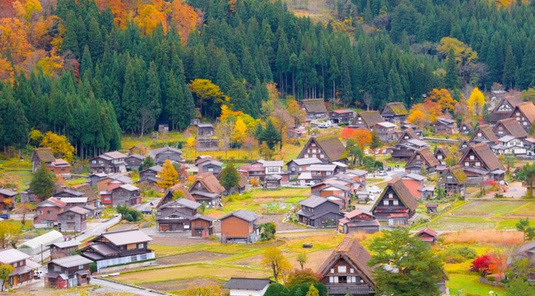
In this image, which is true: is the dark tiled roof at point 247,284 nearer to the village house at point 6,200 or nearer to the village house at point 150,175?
the village house at point 6,200

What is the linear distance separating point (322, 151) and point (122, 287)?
30.2 m

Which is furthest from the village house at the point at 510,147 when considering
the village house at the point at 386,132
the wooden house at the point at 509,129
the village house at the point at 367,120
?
the village house at the point at 367,120

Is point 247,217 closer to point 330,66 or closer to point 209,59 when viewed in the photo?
point 209,59

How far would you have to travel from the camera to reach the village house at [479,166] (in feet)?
199

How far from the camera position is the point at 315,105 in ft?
277

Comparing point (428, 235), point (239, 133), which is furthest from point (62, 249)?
point (239, 133)

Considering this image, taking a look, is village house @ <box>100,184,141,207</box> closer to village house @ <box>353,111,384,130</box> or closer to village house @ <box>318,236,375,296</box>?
village house @ <box>318,236,375,296</box>

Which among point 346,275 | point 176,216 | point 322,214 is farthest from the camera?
point 322,214

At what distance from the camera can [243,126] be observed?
7194cm

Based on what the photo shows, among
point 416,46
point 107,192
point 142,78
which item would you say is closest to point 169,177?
point 107,192

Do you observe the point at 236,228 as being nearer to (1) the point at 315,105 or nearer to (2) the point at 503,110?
(1) the point at 315,105

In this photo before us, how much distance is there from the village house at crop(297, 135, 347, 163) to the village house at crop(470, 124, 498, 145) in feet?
33.8

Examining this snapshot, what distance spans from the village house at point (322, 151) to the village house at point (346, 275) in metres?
30.6

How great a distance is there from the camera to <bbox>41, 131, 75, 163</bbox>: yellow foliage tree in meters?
66.0
